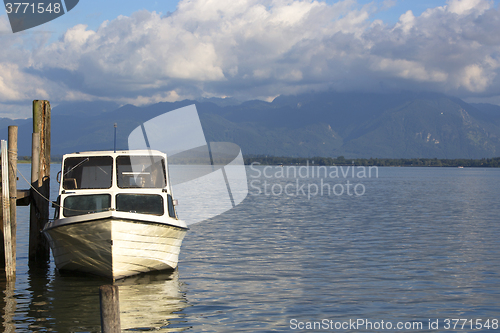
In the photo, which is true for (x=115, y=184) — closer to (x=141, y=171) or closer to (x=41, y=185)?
(x=141, y=171)

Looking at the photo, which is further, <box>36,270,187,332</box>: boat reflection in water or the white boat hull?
the white boat hull

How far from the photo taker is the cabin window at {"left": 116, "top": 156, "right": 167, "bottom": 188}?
58.6 feet

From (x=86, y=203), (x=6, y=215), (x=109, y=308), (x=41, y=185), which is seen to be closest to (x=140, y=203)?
(x=86, y=203)

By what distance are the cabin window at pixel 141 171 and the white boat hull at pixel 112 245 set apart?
213 centimetres

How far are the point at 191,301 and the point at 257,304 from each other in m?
1.94

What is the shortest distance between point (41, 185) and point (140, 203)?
4449 mm

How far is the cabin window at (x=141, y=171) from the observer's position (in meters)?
17.9

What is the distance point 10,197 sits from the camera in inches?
666

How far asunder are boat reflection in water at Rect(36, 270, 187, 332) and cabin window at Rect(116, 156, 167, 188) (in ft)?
10.4

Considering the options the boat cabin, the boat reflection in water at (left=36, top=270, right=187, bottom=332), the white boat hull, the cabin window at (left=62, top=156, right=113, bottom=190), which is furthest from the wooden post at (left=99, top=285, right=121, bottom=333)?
the cabin window at (left=62, top=156, right=113, bottom=190)

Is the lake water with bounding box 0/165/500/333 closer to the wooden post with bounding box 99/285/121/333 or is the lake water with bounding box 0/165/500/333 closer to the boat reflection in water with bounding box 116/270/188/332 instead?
the boat reflection in water with bounding box 116/270/188/332

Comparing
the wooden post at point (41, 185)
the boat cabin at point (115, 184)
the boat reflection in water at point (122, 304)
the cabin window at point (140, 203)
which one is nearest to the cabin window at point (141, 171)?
the boat cabin at point (115, 184)

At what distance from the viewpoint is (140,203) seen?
17.1m

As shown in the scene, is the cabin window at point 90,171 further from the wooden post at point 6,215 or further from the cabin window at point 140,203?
the wooden post at point 6,215
